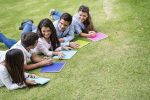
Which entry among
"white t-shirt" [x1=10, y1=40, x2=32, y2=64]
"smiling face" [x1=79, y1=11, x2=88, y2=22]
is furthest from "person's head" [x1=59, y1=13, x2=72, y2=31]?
"white t-shirt" [x1=10, y1=40, x2=32, y2=64]

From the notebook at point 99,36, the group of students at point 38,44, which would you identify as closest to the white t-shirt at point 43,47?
the group of students at point 38,44

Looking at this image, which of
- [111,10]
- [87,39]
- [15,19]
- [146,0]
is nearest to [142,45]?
[87,39]

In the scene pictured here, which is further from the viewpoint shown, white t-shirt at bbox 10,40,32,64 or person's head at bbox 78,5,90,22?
person's head at bbox 78,5,90,22

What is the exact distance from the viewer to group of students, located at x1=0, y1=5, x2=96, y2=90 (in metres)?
4.43

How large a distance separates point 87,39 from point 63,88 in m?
2.00

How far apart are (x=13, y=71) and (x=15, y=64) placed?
12 centimetres

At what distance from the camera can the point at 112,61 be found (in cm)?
509

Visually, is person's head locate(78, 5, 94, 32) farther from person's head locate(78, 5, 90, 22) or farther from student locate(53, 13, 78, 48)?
student locate(53, 13, 78, 48)

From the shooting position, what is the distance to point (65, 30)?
6.17m

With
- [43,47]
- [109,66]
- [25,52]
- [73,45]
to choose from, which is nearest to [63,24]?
[73,45]

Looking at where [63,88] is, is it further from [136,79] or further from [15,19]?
[15,19]

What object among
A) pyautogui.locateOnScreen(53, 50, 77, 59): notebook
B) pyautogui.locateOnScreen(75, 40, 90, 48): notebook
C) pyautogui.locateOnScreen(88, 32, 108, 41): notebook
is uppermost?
pyautogui.locateOnScreen(88, 32, 108, 41): notebook

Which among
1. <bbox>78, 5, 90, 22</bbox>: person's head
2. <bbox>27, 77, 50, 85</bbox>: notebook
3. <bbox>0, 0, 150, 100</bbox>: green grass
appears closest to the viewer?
<bbox>0, 0, 150, 100</bbox>: green grass

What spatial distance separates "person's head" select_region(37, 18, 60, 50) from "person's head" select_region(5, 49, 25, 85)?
1215mm
